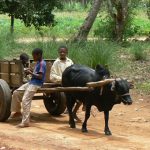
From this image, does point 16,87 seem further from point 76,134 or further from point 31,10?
point 31,10

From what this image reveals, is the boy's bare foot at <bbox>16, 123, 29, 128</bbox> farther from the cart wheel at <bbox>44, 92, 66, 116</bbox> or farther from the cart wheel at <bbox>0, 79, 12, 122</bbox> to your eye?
the cart wheel at <bbox>44, 92, 66, 116</bbox>

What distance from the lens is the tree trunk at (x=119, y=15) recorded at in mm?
20766

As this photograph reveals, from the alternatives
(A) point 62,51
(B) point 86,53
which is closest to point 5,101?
(A) point 62,51

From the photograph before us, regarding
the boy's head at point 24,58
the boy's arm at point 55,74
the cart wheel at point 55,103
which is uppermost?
the boy's head at point 24,58

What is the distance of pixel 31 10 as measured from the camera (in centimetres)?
2105

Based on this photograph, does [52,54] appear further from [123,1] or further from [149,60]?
[123,1]

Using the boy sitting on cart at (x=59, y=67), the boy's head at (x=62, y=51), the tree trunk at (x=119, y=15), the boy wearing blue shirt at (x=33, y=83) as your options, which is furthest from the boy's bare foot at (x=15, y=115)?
the tree trunk at (x=119, y=15)

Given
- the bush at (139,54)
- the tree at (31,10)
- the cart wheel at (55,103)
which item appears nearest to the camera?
the cart wheel at (55,103)

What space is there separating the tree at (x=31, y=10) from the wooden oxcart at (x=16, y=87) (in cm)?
1108

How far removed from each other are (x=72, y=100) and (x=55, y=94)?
115 centimetres

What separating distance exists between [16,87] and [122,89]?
261 centimetres

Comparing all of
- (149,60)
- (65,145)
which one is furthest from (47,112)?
(149,60)

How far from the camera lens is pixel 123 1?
20641mm

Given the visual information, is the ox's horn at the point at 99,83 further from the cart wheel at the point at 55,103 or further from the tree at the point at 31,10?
the tree at the point at 31,10
